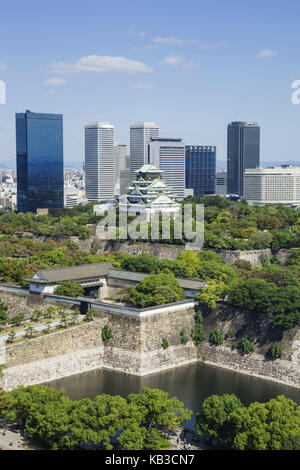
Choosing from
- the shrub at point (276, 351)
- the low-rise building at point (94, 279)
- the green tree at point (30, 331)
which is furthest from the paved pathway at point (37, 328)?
the shrub at point (276, 351)

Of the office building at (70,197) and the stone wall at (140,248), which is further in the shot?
the office building at (70,197)

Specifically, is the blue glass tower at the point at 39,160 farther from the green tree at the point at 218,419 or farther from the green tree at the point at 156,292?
the green tree at the point at 218,419

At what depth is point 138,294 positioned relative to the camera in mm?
35938

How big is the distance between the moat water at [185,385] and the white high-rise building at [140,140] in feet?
398

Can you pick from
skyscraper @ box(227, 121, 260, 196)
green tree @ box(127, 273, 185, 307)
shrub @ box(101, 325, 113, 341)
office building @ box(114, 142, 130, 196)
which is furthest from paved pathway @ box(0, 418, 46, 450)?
office building @ box(114, 142, 130, 196)

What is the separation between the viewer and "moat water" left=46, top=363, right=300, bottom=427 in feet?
97.3

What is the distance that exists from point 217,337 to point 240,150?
140 m

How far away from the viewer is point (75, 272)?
4047cm

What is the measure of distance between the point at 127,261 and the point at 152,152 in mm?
93247

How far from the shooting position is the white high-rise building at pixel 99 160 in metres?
154

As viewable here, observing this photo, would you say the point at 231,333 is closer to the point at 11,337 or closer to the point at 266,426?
the point at 11,337

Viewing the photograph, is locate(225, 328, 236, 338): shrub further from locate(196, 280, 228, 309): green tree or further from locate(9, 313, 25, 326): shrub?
locate(9, 313, 25, 326): shrub
